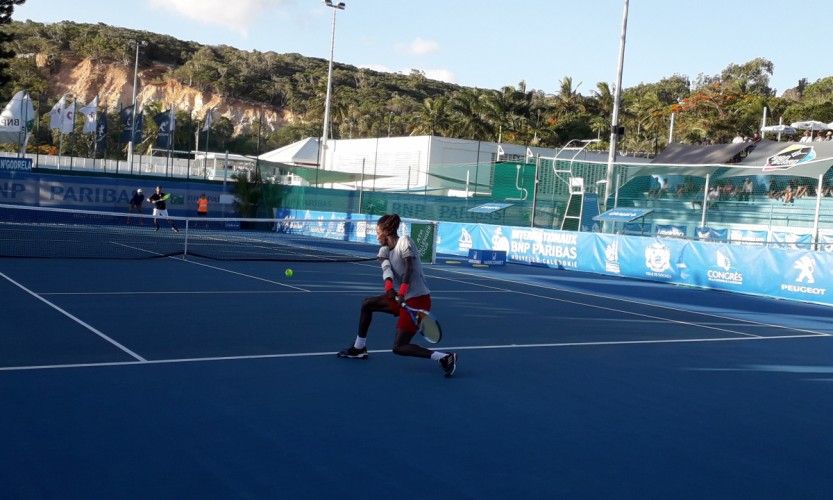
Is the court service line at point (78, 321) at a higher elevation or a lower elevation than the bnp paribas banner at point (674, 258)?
lower

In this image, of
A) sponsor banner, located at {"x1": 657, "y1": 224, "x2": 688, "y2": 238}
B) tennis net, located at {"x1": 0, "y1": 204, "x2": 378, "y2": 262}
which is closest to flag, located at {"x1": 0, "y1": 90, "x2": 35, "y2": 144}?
tennis net, located at {"x1": 0, "y1": 204, "x2": 378, "y2": 262}

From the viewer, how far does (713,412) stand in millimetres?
8438

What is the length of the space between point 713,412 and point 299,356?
455 cm

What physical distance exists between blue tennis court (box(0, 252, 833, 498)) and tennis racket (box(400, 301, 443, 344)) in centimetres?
47

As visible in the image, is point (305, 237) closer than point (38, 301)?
No

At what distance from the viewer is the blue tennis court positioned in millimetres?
5867

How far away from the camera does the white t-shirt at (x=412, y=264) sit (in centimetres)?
920

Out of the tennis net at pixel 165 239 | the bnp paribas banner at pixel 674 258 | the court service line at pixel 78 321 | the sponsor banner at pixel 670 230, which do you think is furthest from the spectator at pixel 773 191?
the court service line at pixel 78 321

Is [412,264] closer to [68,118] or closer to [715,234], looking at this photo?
[715,234]

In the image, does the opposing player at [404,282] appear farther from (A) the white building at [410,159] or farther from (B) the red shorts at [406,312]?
(A) the white building at [410,159]

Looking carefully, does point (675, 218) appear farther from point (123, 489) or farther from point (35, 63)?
point (35, 63)

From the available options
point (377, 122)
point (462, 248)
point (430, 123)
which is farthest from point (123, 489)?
point (377, 122)

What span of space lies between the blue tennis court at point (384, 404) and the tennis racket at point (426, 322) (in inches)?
18.6

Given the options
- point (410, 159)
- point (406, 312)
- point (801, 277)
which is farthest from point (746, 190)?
point (410, 159)
